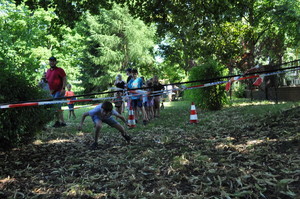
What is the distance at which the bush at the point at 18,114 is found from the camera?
4.43 m

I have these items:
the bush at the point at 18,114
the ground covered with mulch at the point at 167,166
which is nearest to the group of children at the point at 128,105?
the ground covered with mulch at the point at 167,166

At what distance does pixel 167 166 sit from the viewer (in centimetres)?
392

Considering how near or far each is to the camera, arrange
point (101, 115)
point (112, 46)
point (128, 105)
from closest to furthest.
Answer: point (101, 115), point (128, 105), point (112, 46)

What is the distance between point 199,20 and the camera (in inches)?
344

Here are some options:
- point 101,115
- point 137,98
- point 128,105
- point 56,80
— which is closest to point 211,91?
point 128,105

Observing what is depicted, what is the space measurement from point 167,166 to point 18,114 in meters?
2.72

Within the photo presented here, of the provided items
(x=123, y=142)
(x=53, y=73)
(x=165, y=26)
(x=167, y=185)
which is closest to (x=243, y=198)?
(x=167, y=185)

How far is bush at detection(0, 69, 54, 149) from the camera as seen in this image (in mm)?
4434

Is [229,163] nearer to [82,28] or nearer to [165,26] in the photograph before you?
[165,26]

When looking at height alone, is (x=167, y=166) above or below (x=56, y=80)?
below

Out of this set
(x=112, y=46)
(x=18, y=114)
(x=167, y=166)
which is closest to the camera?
(x=167, y=166)

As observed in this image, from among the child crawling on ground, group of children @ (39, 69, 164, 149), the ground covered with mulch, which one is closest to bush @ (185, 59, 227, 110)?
group of children @ (39, 69, 164, 149)

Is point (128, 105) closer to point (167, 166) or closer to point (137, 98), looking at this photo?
point (137, 98)

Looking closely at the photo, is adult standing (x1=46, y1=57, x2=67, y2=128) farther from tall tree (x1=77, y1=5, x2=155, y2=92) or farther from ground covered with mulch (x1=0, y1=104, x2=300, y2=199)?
tall tree (x1=77, y1=5, x2=155, y2=92)
